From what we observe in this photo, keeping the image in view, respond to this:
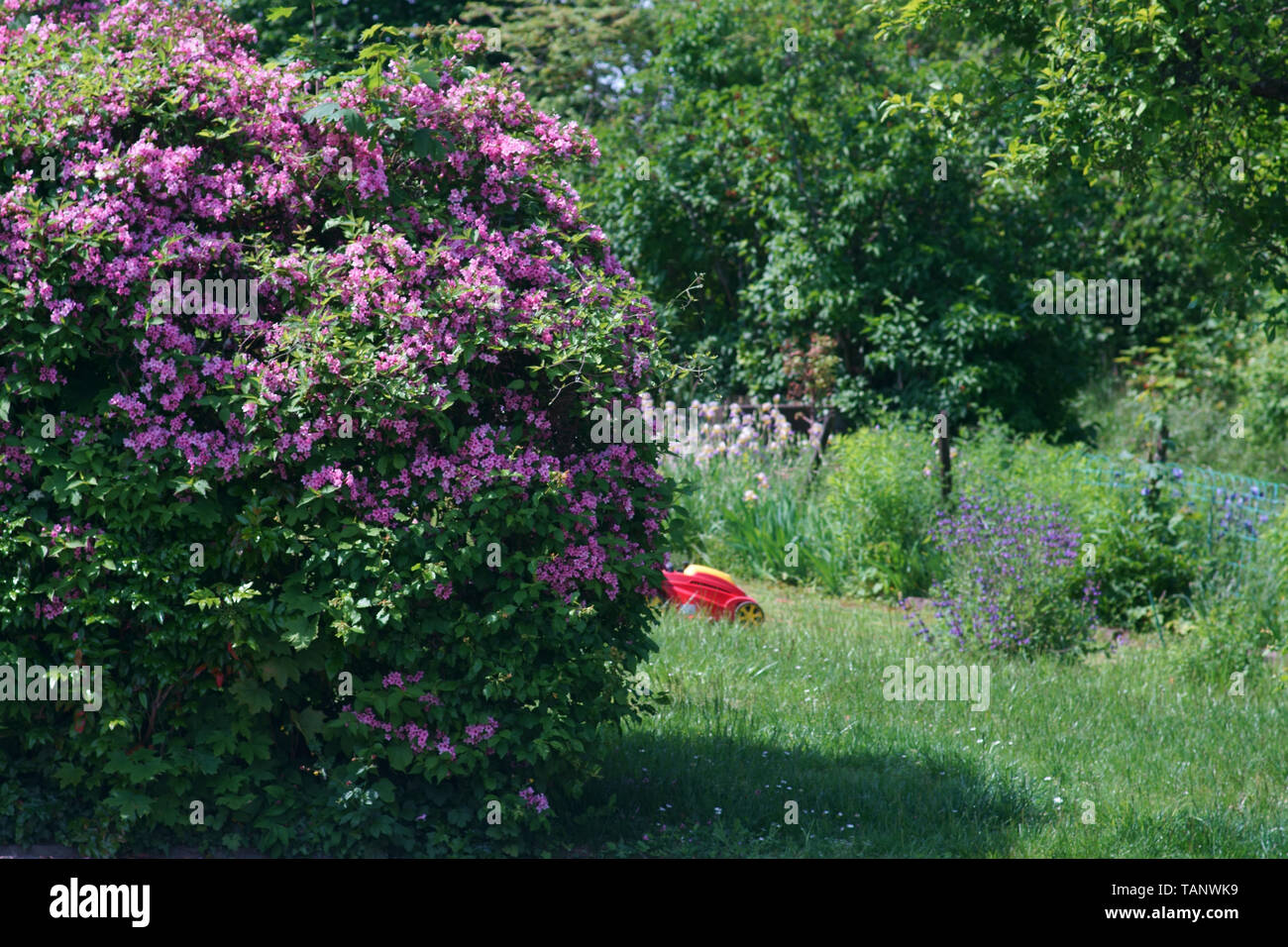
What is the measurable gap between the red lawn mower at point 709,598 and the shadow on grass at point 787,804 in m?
2.44

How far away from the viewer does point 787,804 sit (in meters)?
4.69

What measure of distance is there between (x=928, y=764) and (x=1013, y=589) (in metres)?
2.24

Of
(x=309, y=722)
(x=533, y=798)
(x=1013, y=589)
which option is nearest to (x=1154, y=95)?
(x=1013, y=589)

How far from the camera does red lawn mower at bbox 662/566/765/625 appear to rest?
7988 millimetres

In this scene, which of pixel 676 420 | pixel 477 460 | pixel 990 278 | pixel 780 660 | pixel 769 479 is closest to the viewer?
pixel 477 460

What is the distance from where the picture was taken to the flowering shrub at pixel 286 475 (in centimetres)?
403

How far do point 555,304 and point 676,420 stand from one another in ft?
25.6

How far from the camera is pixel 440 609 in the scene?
417cm
